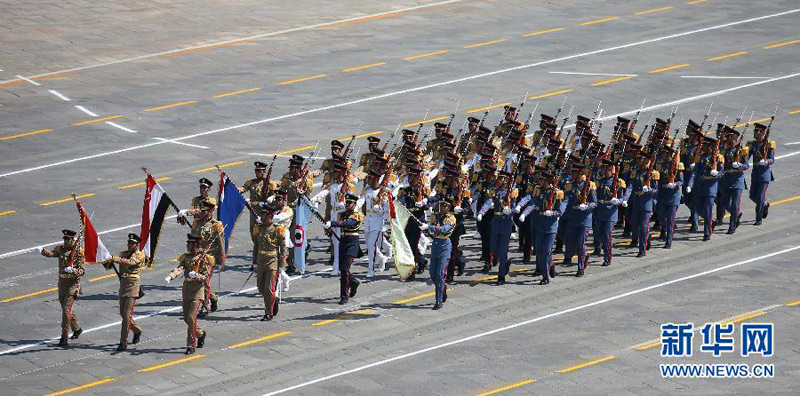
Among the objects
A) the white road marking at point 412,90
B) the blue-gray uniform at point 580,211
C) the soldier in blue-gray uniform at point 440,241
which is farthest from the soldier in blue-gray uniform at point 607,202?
the white road marking at point 412,90

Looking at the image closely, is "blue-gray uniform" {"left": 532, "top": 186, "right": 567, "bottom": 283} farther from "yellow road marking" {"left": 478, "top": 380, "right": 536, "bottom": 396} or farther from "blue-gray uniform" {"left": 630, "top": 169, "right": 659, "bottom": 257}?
"yellow road marking" {"left": 478, "top": 380, "right": 536, "bottom": 396}

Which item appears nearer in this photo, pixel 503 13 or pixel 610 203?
pixel 610 203

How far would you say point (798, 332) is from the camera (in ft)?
119

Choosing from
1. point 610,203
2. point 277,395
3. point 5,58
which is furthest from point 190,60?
point 277,395

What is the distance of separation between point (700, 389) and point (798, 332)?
3706mm

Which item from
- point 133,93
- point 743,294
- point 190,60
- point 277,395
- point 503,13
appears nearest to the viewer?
point 277,395

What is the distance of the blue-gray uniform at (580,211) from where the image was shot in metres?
40.0

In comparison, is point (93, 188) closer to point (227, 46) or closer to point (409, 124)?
point (409, 124)

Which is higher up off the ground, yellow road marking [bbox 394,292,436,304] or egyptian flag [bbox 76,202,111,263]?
egyptian flag [bbox 76,202,111,263]

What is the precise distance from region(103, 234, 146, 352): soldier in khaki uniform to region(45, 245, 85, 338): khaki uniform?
58 centimetres

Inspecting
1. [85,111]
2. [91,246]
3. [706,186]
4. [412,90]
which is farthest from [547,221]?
[85,111]

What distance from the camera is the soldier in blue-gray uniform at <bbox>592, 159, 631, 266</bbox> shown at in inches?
1594

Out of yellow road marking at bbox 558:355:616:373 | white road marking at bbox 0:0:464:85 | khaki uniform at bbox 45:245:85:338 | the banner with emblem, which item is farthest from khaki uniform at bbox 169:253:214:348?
white road marking at bbox 0:0:464:85

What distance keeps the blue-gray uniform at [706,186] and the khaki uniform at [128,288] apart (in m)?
13.7
